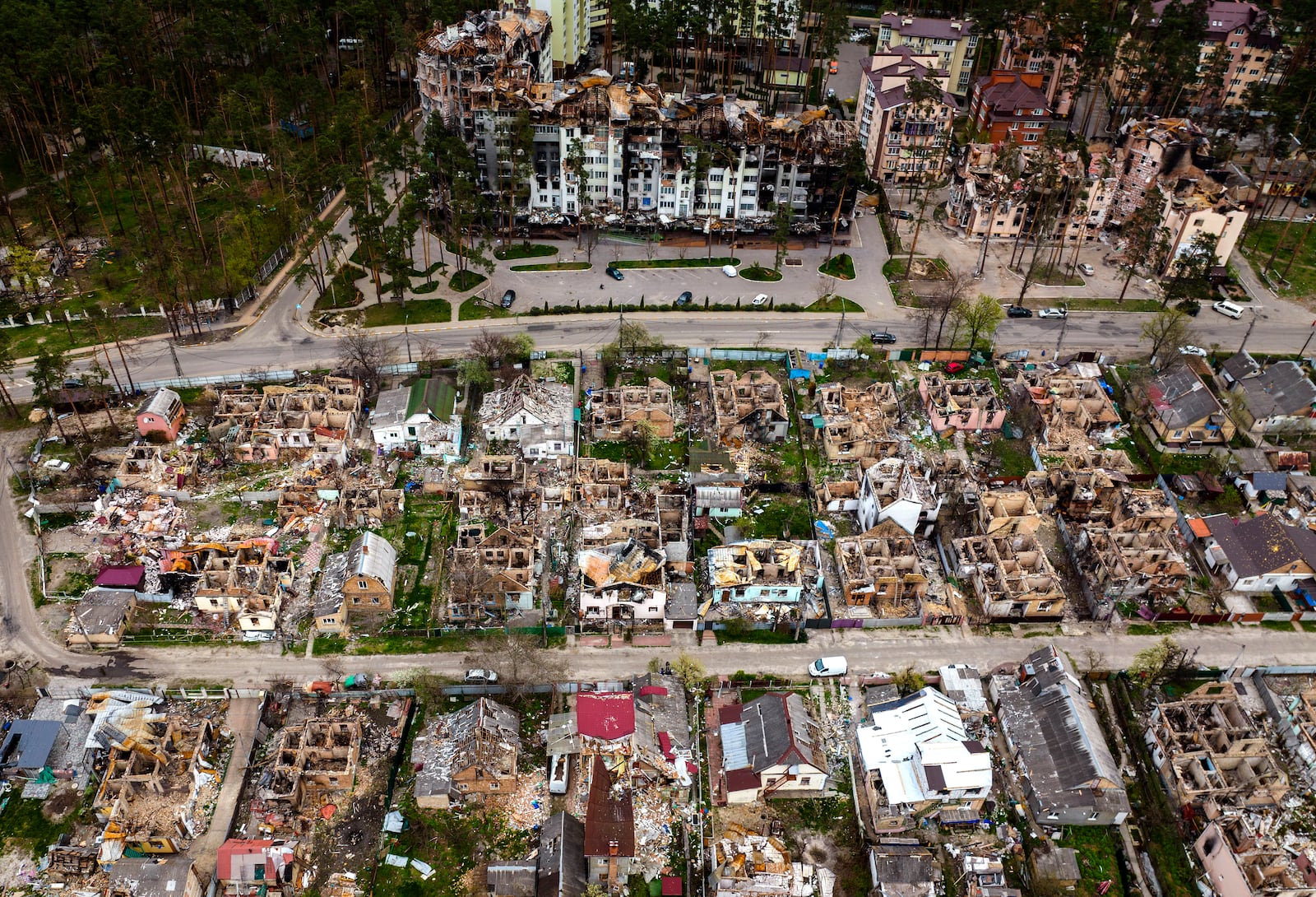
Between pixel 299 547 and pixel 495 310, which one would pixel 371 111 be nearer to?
pixel 495 310

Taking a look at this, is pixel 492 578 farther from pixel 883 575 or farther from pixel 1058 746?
pixel 1058 746

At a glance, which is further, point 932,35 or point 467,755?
point 932,35

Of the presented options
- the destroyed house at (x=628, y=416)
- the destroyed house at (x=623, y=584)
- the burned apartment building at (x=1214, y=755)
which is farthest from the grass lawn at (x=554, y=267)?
the burned apartment building at (x=1214, y=755)

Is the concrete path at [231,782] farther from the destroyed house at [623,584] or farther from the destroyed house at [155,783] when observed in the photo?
the destroyed house at [623,584]

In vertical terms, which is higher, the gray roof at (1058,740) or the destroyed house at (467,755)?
the gray roof at (1058,740)

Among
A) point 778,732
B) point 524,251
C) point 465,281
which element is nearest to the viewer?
point 778,732

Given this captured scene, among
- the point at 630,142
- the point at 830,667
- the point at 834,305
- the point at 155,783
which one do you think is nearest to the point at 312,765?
the point at 155,783

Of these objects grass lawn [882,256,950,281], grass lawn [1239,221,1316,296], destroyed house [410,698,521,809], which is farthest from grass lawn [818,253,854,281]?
destroyed house [410,698,521,809]

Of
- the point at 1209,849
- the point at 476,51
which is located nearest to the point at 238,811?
the point at 1209,849
